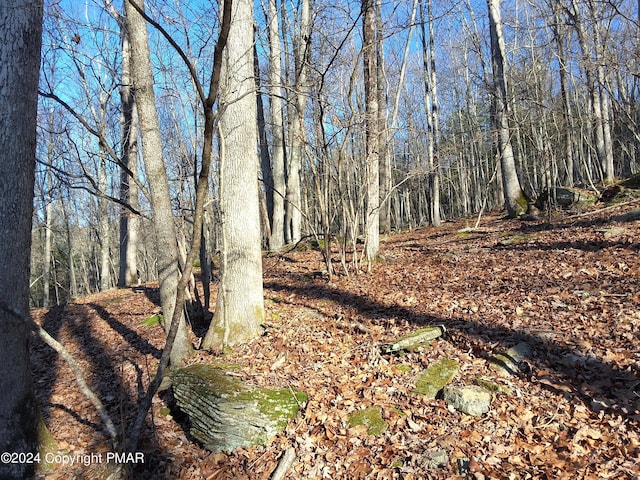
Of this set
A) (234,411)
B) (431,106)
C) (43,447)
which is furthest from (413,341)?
(431,106)

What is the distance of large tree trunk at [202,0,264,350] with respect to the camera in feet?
18.3

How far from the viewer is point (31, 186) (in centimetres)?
349

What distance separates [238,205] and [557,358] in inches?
174

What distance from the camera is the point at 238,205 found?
562 centimetres

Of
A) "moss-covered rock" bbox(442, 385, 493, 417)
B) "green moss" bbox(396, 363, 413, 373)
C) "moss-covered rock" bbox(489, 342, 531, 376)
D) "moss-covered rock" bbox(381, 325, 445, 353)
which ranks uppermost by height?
"moss-covered rock" bbox(381, 325, 445, 353)

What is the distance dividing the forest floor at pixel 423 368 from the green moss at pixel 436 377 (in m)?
0.08

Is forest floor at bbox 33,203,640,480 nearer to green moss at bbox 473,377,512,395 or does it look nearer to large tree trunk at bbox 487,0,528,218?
green moss at bbox 473,377,512,395

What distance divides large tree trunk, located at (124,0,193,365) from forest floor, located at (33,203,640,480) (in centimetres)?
65

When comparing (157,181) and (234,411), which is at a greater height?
(157,181)

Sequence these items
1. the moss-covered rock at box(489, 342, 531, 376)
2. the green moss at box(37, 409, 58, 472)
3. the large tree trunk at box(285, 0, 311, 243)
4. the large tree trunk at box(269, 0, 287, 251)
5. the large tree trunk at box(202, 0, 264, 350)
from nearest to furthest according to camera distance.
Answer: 1. the green moss at box(37, 409, 58, 472)
2. the moss-covered rock at box(489, 342, 531, 376)
3. the large tree trunk at box(202, 0, 264, 350)
4. the large tree trunk at box(285, 0, 311, 243)
5. the large tree trunk at box(269, 0, 287, 251)

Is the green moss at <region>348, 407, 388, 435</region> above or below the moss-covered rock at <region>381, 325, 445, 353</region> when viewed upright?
below

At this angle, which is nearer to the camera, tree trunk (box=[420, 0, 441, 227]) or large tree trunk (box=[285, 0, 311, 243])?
large tree trunk (box=[285, 0, 311, 243])

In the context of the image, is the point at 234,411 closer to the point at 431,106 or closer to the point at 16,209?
the point at 16,209

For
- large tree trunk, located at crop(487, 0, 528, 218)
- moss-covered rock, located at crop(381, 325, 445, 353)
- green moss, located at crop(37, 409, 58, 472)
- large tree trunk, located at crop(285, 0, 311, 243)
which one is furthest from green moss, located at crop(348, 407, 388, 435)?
large tree trunk, located at crop(487, 0, 528, 218)
